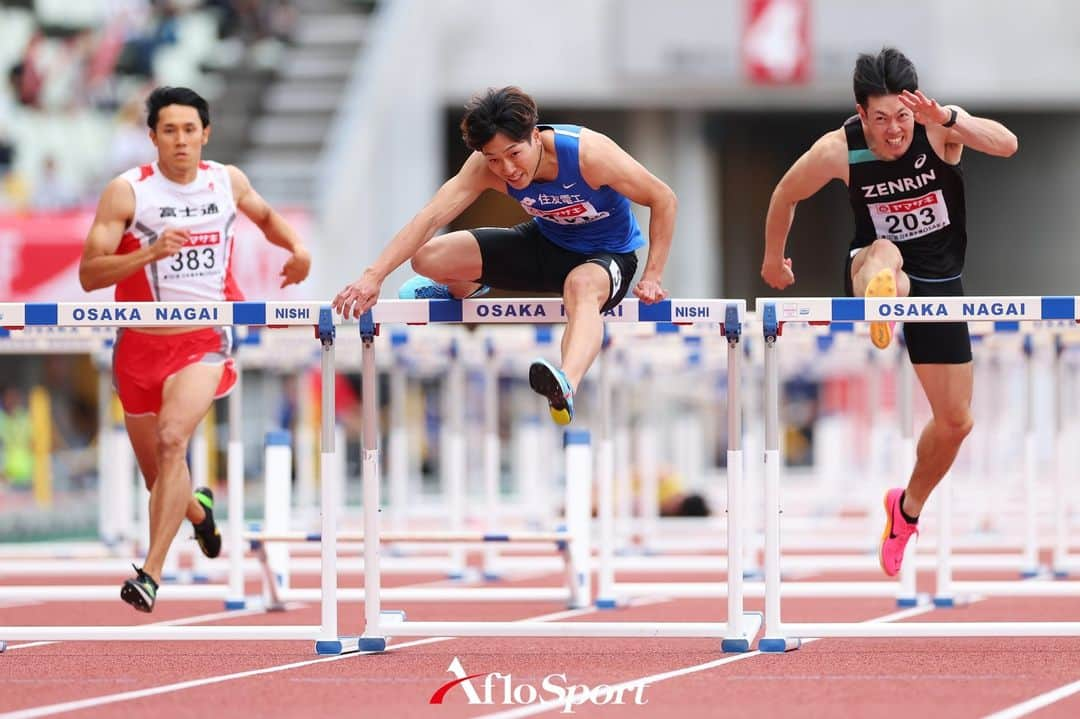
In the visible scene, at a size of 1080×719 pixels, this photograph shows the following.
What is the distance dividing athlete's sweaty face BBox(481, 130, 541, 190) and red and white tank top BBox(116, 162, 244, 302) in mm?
1394

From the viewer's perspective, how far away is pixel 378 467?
274 inches

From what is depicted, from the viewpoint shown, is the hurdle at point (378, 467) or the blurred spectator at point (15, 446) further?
the blurred spectator at point (15, 446)

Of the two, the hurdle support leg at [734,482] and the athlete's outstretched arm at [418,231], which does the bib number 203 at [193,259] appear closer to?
the athlete's outstretched arm at [418,231]

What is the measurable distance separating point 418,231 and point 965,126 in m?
2.01

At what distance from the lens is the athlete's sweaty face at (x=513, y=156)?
22.1ft

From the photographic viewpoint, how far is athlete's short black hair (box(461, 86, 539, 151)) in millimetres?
6691

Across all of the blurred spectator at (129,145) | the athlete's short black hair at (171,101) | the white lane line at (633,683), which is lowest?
the white lane line at (633,683)

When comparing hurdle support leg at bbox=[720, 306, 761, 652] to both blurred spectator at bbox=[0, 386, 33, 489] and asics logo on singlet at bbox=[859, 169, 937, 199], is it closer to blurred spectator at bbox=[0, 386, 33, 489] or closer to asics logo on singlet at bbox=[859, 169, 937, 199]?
asics logo on singlet at bbox=[859, 169, 937, 199]

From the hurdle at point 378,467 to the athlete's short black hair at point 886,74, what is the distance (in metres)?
0.92

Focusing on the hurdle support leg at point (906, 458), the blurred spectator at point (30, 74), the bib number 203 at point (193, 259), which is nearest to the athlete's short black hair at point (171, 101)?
the bib number 203 at point (193, 259)

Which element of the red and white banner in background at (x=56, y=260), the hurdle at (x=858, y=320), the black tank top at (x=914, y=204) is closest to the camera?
the hurdle at (x=858, y=320)

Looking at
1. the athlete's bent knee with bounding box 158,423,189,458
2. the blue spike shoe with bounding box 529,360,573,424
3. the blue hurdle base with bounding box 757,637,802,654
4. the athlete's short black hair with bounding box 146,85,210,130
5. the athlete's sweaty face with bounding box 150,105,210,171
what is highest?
the athlete's short black hair with bounding box 146,85,210,130

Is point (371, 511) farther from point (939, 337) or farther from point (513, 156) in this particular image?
point (939, 337)

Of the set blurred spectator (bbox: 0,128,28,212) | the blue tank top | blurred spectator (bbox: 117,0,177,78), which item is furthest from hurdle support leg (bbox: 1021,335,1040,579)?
blurred spectator (bbox: 117,0,177,78)
